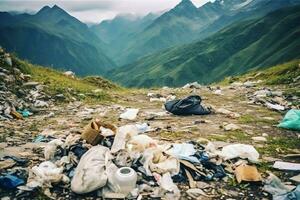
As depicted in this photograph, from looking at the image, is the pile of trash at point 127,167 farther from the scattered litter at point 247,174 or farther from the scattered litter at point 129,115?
the scattered litter at point 129,115

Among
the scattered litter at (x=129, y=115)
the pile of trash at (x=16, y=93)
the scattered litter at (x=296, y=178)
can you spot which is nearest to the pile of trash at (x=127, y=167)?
the scattered litter at (x=296, y=178)

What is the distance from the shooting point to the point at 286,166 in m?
5.76

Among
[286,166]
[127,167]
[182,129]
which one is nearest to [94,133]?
[127,167]

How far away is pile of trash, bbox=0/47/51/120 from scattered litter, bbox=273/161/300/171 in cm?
690

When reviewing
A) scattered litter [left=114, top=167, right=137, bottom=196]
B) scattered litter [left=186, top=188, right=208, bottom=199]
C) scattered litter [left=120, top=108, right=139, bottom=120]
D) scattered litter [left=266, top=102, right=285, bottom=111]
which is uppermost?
scattered litter [left=120, top=108, right=139, bottom=120]

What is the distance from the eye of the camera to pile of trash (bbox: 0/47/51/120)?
988cm

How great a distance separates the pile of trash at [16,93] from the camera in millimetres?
9883

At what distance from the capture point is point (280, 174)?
218 inches

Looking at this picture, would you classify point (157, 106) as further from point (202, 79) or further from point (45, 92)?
point (202, 79)

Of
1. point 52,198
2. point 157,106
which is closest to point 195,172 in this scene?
point 52,198

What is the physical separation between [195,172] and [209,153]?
2.39ft

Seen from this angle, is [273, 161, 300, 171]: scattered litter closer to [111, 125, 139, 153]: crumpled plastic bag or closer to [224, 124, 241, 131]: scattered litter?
[224, 124, 241, 131]: scattered litter

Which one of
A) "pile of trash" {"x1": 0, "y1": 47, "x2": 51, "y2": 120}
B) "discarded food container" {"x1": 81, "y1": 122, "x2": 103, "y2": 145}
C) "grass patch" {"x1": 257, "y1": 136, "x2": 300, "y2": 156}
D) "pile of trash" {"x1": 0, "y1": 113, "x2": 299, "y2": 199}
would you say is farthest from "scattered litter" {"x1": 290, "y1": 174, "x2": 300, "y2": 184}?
"pile of trash" {"x1": 0, "y1": 47, "x2": 51, "y2": 120}

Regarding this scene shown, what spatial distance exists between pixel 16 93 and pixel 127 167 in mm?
7550
